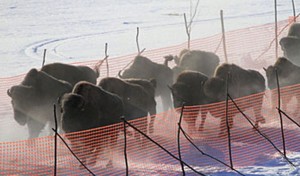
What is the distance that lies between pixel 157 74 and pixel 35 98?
3.01 metres

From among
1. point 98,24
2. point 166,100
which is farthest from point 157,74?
point 98,24

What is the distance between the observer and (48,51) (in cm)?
1934

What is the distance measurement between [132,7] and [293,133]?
2249cm

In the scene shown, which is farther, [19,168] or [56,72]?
[56,72]

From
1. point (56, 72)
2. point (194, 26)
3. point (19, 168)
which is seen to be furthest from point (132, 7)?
point (19, 168)

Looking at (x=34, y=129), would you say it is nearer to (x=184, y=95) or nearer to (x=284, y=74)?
(x=184, y=95)

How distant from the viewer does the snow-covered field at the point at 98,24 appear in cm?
1902

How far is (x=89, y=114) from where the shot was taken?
8.19 m

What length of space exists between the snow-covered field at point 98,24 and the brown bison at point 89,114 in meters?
7.91

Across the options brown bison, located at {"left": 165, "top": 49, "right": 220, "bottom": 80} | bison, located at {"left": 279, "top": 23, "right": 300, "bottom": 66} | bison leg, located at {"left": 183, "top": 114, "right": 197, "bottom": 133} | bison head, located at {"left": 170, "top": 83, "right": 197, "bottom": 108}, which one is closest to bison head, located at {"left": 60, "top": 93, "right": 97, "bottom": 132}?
bison leg, located at {"left": 183, "top": 114, "right": 197, "bottom": 133}

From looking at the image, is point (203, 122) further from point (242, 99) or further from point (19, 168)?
point (19, 168)

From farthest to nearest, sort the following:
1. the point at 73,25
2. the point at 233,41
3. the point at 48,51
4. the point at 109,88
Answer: the point at 73,25 < the point at 48,51 < the point at 233,41 < the point at 109,88

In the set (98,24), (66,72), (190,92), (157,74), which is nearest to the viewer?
(190,92)

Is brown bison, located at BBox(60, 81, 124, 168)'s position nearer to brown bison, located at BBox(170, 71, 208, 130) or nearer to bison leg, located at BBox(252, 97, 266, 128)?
brown bison, located at BBox(170, 71, 208, 130)
